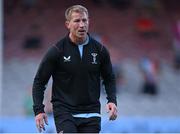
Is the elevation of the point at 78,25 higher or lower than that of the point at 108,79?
higher

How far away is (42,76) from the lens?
21.1 feet

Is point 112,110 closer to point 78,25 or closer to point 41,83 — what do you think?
point 41,83

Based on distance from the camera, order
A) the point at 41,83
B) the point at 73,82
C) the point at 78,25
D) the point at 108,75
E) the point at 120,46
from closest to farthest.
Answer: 1. the point at 78,25
2. the point at 73,82
3. the point at 41,83
4. the point at 108,75
5. the point at 120,46

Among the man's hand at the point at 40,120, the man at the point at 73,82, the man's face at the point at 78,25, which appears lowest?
the man's hand at the point at 40,120

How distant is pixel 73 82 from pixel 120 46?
12.5 meters

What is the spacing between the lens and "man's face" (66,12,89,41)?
6.22 meters

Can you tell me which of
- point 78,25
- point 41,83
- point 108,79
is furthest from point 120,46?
point 78,25

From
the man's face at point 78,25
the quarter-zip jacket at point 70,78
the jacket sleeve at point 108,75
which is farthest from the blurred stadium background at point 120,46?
the man's face at point 78,25

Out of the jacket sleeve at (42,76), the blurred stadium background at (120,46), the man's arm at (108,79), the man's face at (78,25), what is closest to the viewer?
the man's face at (78,25)

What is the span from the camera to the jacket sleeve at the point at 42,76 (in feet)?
20.8

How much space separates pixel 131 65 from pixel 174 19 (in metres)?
2.31

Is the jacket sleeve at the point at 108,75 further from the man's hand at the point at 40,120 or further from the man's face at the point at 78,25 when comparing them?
the man's hand at the point at 40,120

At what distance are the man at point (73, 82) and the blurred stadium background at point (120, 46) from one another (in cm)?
974

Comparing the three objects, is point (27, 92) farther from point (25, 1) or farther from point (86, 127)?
point (86, 127)
